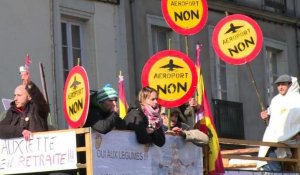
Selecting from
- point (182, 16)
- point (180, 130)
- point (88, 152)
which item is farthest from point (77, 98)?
point (182, 16)

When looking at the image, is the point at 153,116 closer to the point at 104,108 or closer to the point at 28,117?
the point at 104,108

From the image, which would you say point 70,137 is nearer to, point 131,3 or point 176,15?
point 176,15

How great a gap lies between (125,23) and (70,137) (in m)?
10.8

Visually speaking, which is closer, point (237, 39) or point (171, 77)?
point (171, 77)

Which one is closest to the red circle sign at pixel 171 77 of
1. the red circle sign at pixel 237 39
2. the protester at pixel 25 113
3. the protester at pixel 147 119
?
the protester at pixel 147 119

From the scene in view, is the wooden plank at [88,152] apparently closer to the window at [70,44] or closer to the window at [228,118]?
the window at [70,44]

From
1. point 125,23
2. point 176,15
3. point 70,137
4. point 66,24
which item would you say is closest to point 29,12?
point 66,24


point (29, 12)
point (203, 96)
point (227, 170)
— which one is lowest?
point (227, 170)

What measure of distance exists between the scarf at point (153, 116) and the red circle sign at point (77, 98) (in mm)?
818

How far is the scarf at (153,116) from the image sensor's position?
11609 millimetres

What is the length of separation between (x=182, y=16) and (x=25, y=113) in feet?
10.3

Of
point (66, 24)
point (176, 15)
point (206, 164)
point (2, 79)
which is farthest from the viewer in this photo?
point (66, 24)

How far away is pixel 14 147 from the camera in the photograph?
1137 cm

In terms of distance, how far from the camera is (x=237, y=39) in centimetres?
1539
